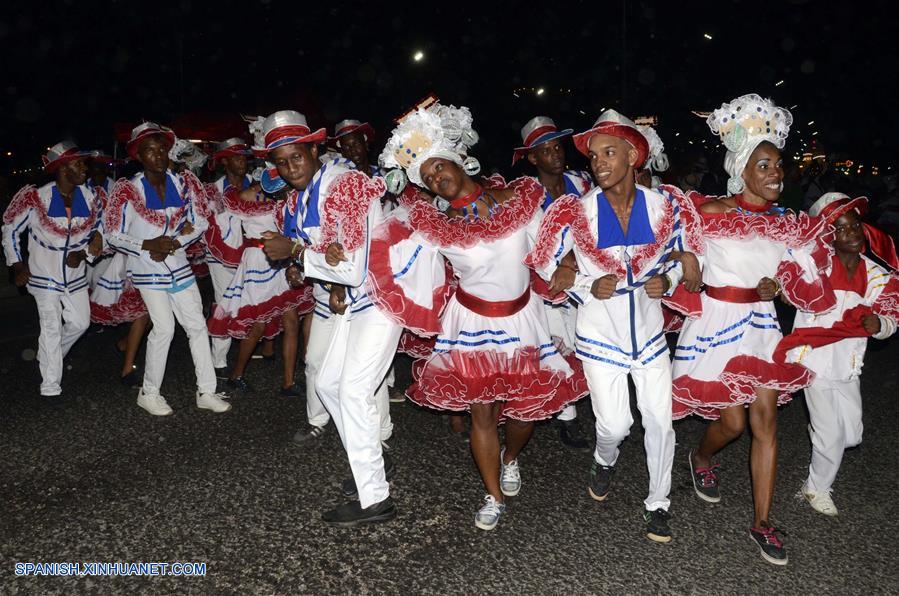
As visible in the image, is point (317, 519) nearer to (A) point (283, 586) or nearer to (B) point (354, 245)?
(A) point (283, 586)

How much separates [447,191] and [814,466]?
2.78 m

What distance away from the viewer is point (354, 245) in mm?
4031

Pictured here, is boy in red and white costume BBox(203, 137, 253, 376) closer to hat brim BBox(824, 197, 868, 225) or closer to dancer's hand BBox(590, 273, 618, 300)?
dancer's hand BBox(590, 273, 618, 300)

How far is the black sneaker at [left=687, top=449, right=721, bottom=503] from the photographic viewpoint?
4574 mm

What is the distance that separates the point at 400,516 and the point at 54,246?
13.9 feet

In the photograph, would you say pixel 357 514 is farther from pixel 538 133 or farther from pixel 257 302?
pixel 538 133

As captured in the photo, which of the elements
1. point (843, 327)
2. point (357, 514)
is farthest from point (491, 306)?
point (843, 327)

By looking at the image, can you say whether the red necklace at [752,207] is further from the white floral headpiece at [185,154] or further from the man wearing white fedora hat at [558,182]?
the white floral headpiece at [185,154]

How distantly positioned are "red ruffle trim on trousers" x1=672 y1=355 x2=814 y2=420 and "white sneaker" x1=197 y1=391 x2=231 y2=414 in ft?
12.6

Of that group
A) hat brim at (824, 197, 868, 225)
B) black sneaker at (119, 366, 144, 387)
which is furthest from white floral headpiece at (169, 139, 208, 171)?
hat brim at (824, 197, 868, 225)

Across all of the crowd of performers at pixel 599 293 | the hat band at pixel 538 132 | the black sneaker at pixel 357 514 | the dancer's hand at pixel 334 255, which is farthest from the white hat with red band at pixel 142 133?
the black sneaker at pixel 357 514

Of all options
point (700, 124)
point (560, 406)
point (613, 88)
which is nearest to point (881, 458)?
point (560, 406)

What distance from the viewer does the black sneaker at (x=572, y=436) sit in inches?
216

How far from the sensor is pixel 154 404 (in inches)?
243
